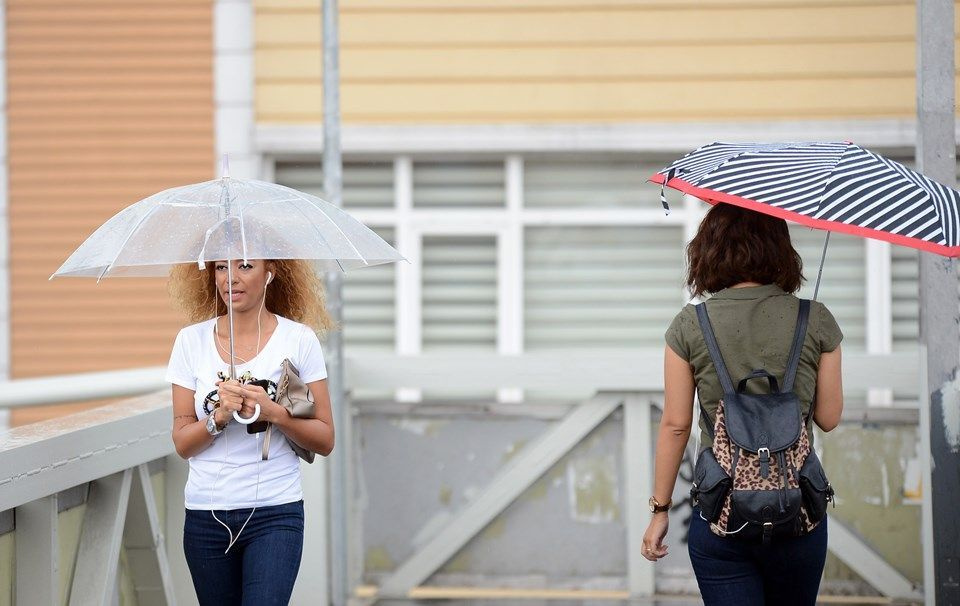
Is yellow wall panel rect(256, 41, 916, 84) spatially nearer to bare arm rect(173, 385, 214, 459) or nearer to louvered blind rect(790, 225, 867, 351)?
louvered blind rect(790, 225, 867, 351)

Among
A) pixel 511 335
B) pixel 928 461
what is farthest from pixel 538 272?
pixel 928 461

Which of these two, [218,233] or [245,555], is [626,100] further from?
[245,555]

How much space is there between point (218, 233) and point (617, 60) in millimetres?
4504

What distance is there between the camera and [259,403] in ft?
9.22

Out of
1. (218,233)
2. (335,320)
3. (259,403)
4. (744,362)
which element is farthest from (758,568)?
(335,320)

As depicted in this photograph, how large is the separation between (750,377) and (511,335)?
4472 mm

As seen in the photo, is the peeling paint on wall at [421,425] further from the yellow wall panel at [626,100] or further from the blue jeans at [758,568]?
the blue jeans at [758,568]

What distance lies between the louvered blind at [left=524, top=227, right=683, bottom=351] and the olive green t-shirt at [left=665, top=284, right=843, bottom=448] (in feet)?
14.3

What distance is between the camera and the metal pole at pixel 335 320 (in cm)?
482

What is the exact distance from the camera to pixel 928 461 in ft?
12.1

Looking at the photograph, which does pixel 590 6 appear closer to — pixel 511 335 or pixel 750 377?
pixel 511 335

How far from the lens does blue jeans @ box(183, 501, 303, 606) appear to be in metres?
2.92

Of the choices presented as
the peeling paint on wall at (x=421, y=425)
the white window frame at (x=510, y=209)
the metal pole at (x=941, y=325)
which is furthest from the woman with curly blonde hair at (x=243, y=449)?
the white window frame at (x=510, y=209)

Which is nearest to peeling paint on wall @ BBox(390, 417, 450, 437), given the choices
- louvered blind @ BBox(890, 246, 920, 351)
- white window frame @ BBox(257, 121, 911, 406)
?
white window frame @ BBox(257, 121, 911, 406)
